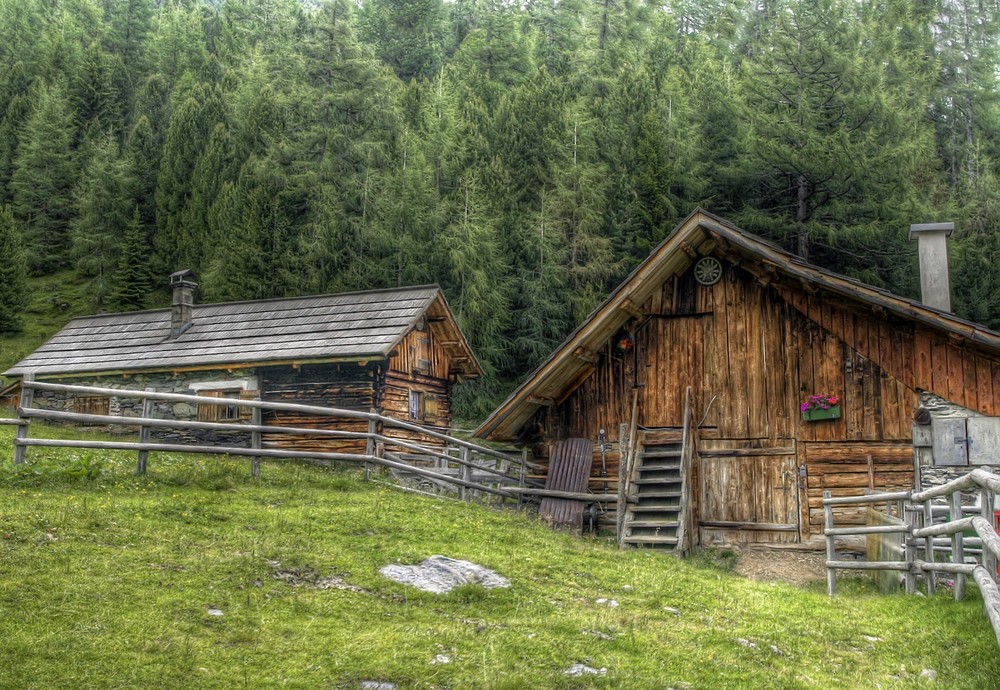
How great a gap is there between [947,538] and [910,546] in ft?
9.48

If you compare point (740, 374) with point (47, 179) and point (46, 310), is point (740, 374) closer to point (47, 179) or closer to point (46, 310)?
point (46, 310)

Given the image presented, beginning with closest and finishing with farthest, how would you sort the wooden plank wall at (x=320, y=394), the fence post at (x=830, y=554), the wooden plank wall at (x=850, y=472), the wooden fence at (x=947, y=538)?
the wooden fence at (x=947, y=538) < the fence post at (x=830, y=554) < the wooden plank wall at (x=850, y=472) < the wooden plank wall at (x=320, y=394)

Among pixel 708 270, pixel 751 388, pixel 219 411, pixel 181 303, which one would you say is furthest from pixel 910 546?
pixel 181 303

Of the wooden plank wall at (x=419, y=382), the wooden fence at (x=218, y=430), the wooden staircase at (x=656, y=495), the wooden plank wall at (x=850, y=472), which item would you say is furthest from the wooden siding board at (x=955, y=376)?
the wooden plank wall at (x=419, y=382)

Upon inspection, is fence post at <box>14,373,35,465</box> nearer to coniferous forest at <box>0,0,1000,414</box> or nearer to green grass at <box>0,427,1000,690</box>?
green grass at <box>0,427,1000,690</box>

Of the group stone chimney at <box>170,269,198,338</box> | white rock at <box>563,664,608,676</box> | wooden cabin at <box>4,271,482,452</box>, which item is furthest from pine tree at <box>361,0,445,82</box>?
white rock at <box>563,664,608,676</box>

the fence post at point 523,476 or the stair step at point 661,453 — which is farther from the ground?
the stair step at point 661,453

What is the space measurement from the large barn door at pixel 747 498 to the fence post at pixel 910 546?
6396mm

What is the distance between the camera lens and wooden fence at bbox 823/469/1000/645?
7.36 metres

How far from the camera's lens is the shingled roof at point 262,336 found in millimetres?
25156

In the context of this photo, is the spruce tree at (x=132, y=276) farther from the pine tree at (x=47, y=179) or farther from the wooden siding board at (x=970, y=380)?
the wooden siding board at (x=970, y=380)

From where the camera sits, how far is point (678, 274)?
18.6 metres

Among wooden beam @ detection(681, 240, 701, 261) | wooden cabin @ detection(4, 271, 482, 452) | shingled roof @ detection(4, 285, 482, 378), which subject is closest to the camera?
wooden beam @ detection(681, 240, 701, 261)

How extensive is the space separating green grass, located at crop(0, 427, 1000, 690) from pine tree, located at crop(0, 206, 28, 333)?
117ft
